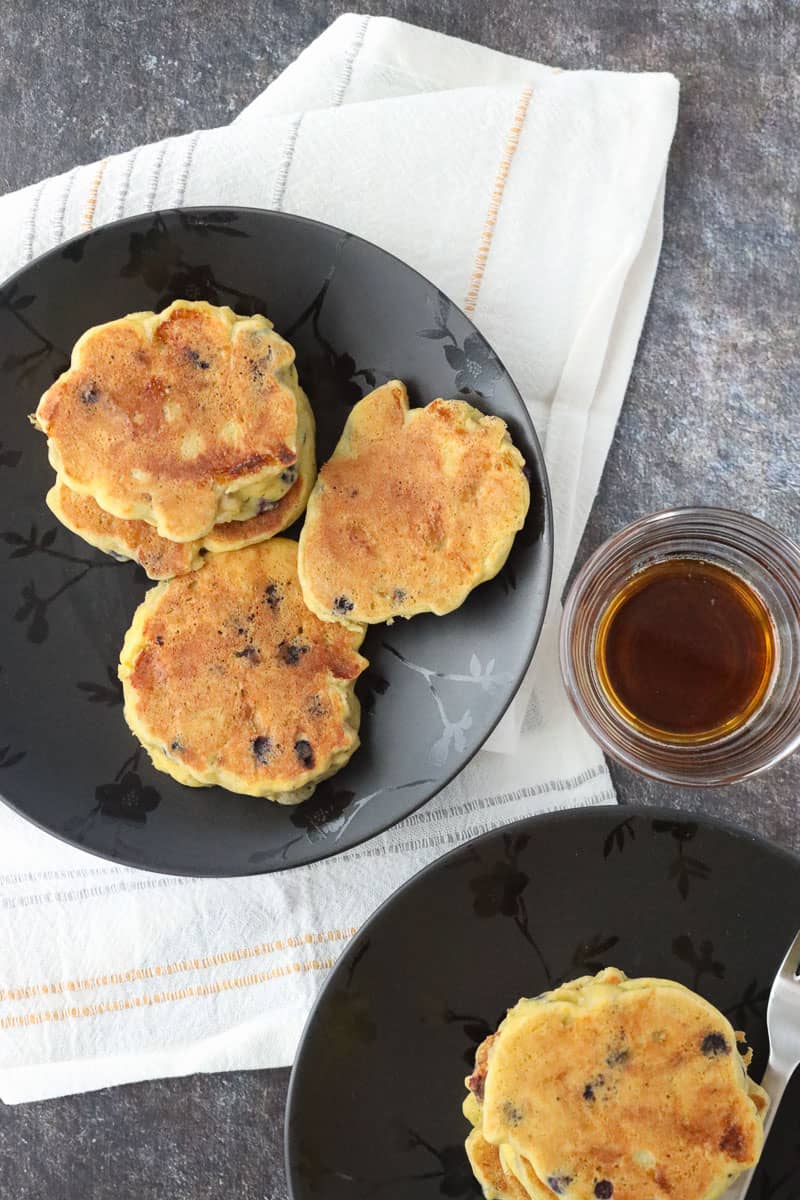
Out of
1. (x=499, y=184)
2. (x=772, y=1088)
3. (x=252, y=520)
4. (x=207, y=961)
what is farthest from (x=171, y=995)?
(x=499, y=184)

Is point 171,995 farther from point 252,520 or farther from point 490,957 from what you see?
point 252,520

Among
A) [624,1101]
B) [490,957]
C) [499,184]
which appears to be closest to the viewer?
[624,1101]

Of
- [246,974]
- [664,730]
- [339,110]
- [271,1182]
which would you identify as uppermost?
[339,110]

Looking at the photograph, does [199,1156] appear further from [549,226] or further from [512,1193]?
[549,226]

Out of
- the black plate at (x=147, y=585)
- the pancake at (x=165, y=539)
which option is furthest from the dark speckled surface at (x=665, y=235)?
the pancake at (x=165, y=539)

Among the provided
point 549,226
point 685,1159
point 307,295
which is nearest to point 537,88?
point 549,226

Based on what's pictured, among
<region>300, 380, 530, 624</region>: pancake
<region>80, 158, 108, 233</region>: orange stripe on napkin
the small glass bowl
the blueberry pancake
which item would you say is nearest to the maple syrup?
the small glass bowl
